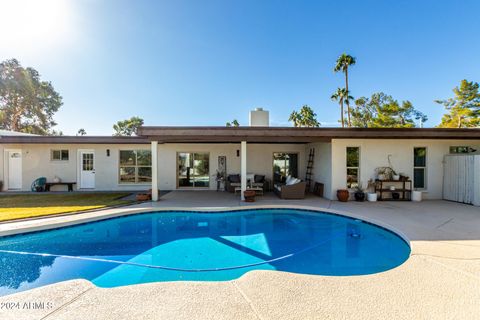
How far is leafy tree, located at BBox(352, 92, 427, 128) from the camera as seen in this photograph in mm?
28812

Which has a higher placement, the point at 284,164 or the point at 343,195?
the point at 284,164

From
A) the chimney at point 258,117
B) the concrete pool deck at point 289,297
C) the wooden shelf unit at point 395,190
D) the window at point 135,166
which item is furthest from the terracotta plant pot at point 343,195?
the window at point 135,166

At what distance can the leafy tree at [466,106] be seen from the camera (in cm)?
2297

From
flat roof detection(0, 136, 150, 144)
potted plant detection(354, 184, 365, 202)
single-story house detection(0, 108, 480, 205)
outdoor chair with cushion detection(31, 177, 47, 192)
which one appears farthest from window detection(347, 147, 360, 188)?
outdoor chair with cushion detection(31, 177, 47, 192)

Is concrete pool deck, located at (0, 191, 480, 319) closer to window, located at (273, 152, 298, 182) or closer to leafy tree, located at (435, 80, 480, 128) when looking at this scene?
window, located at (273, 152, 298, 182)

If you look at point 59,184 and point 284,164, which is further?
point 284,164

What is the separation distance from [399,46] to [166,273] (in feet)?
58.9

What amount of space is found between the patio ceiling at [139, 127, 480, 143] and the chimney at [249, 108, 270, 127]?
2412 millimetres

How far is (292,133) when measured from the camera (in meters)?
8.64

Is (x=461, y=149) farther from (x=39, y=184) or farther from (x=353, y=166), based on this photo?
(x=39, y=184)

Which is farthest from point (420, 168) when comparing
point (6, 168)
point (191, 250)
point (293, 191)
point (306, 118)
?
point (6, 168)

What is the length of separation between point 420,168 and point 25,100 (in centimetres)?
3976

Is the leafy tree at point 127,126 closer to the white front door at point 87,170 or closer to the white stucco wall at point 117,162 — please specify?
the white stucco wall at point 117,162

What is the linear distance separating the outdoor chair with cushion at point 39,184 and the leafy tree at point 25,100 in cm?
2206
